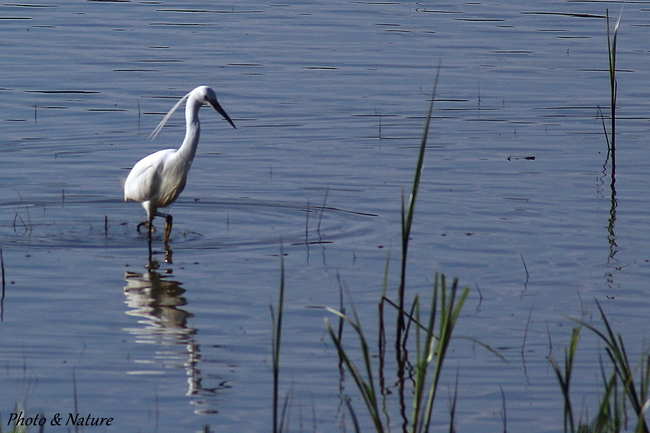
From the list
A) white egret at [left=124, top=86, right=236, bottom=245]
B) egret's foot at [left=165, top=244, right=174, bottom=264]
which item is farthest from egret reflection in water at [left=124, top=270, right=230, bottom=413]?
white egret at [left=124, top=86, right=236, bottom=245]

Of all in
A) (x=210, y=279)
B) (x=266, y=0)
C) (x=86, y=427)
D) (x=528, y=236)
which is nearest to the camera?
(x=86, y=427)

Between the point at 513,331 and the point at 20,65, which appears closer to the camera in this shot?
the point at 513,331

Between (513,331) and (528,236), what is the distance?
2339mm

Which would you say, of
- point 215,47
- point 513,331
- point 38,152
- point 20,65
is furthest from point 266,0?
point 513,331

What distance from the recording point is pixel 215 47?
1873 centimetres

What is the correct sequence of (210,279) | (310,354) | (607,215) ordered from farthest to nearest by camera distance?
1. (607,215)
2. (210,279)
3. (310,354)

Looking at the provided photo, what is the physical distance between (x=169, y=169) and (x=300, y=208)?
1.47 meters

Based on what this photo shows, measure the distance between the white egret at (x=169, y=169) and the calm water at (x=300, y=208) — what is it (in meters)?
0.37

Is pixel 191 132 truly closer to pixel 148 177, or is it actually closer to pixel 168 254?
pixel 148 177

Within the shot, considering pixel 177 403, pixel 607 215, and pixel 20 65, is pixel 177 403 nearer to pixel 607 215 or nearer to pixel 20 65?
pixel 607 215

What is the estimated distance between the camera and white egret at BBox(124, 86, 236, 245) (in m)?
9.13

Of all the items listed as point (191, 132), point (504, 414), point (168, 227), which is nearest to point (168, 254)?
point (168, 227)

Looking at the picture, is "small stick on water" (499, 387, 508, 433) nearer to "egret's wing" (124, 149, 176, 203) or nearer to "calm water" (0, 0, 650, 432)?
"calm water" (0, 0, 650, 432)

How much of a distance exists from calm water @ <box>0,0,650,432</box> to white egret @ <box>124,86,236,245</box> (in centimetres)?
37
